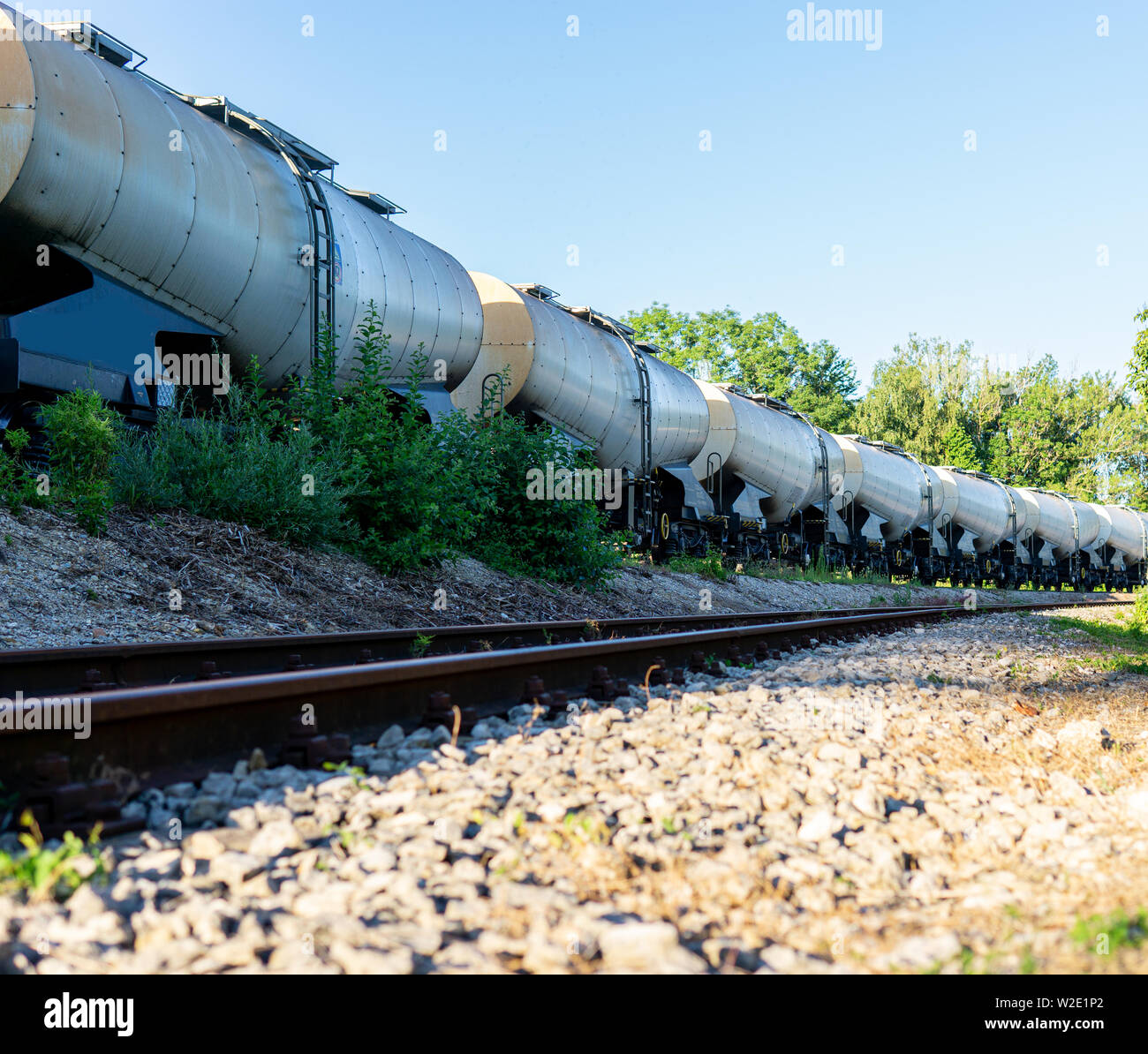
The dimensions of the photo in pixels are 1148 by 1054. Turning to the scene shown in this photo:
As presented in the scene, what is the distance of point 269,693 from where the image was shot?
9.80 feet

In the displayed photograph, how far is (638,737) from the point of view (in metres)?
3.47

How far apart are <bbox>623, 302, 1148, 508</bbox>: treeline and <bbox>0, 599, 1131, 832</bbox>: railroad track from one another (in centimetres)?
4806

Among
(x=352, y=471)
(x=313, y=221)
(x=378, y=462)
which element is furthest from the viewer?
(x=378, y=462)

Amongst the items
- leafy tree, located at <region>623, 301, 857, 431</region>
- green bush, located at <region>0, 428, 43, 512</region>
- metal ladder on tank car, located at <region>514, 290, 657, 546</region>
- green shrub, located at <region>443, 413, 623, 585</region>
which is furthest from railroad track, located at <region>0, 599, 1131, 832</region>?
leafy tree, located at <region>623, 301, 857, 431</region>

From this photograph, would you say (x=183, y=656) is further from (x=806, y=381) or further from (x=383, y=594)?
(x=806, y=381)

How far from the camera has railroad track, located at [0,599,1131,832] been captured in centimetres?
241

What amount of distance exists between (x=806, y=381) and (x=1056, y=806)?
56401 millimetres

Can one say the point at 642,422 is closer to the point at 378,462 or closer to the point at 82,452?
the point at 378,462

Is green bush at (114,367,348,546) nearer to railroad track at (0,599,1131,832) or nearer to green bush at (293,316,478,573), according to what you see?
green bush at (293,316,478,573)

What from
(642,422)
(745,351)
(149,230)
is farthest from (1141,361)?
(745,351)

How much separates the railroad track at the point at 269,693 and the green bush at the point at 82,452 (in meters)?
2.79

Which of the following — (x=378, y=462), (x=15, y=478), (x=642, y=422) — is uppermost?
(x=642, y=422)

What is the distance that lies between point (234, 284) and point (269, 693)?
665cm
